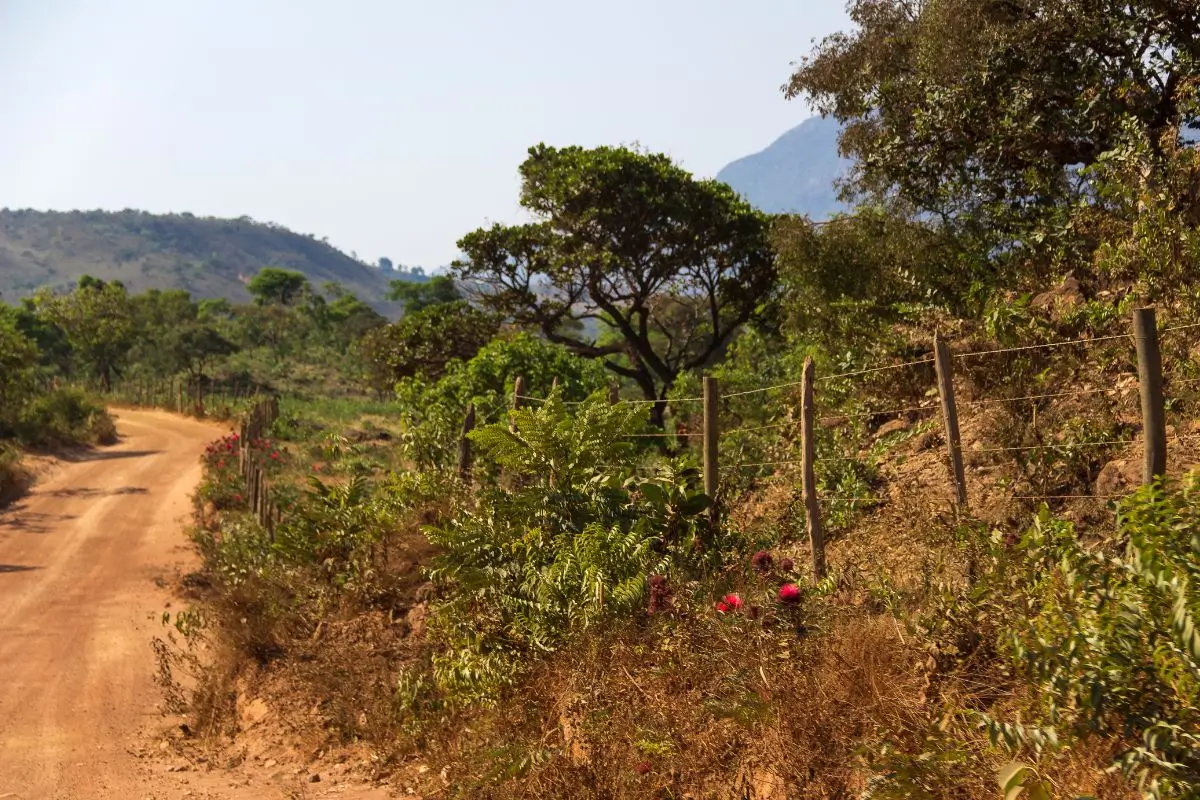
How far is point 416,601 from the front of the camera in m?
8.34

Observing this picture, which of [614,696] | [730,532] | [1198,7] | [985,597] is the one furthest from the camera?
[1198,7]

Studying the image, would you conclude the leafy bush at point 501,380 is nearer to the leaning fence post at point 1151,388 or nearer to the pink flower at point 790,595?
the pink flower at point 790,595

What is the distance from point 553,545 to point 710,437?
1.78 meters

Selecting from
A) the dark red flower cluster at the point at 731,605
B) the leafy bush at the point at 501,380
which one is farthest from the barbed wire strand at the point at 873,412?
the leafy bush at the point at 501,380

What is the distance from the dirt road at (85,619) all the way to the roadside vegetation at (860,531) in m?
0.70

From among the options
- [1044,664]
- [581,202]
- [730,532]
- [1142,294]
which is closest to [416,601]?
[730,532]

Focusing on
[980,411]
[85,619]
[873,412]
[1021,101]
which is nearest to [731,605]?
[980,411]

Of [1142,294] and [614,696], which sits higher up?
[1142,294]

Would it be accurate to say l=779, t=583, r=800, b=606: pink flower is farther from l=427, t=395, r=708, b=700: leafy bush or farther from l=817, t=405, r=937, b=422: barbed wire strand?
l=817, t=405, r=937, b=422: barbed wire strand

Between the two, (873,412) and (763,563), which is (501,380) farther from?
(763,563)

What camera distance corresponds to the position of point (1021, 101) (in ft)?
36.7

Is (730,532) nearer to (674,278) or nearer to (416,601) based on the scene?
(416,601)

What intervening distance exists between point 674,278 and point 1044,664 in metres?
18.9

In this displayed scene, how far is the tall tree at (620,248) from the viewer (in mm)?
20500
